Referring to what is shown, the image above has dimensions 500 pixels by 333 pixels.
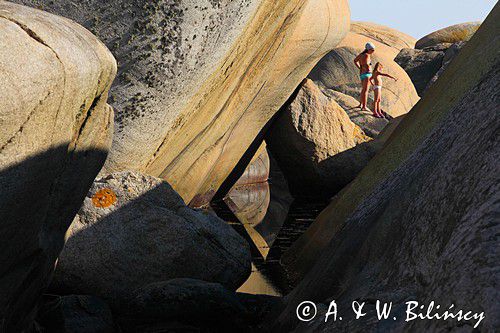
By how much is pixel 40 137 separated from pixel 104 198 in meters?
3.02

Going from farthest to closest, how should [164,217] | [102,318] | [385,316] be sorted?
[164,217] → [102,318] → [385,316]

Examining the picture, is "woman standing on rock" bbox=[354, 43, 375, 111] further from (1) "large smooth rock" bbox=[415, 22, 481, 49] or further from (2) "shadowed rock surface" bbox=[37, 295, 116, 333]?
(2) "shadowed rock surface" bbox=[37, 295, 116, 333]

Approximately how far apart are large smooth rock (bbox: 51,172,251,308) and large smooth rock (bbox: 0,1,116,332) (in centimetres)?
174

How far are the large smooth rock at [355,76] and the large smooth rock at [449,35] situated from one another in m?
5.28

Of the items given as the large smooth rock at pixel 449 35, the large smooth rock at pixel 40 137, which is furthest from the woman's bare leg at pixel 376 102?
the large smooth rock at pixel 40 137

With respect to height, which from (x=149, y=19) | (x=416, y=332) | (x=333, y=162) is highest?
(x=416, y=332)

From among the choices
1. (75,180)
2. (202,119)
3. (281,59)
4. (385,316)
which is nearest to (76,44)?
(75,180)

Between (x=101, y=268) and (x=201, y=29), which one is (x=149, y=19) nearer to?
(x=201, y=29)

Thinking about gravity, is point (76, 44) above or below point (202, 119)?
above

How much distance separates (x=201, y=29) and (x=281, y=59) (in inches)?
155

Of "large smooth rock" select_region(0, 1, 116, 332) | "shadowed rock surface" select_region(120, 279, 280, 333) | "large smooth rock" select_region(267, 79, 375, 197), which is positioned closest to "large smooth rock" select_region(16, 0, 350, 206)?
"large smooth rock" select_region(267, 79, 375, 197)

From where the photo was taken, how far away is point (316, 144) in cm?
1243

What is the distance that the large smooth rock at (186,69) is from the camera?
6.34 meters

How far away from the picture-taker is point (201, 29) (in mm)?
6598
